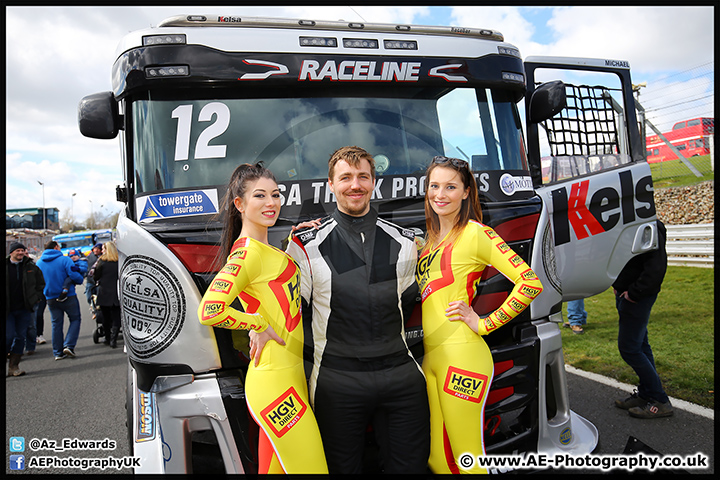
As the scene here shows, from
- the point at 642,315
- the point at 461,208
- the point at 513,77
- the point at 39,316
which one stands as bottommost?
the point at 39,316

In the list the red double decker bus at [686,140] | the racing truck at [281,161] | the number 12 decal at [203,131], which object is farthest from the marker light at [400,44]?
the red double decker bus at [686,140]

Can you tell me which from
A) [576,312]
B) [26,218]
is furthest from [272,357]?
[576,312]

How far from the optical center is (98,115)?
2.64 metres

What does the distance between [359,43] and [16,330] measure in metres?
7.14

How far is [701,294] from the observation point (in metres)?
8.62

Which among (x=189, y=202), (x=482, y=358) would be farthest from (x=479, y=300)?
(x=189, y=202)

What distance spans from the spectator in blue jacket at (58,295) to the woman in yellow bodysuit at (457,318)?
742 centimetres

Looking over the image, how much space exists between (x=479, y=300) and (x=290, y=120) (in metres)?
1.51

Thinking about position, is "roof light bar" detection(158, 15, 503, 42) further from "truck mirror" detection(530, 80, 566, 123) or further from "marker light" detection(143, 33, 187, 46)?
"truck mirror" detection(530, 80, 566, 123)

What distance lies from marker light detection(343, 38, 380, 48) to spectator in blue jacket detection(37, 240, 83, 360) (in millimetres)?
7136

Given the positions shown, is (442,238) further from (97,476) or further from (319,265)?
(97,476)

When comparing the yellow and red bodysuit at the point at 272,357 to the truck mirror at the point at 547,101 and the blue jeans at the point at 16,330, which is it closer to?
the truck mirror at the point at 547,101

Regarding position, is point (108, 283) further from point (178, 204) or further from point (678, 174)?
point (678, 174)

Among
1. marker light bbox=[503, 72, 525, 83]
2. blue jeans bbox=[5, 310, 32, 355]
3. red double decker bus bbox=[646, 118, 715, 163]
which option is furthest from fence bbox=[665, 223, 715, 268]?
blue jeans bbox=[5, 310, 32, 355]
